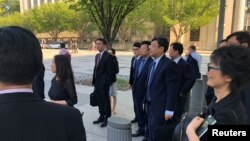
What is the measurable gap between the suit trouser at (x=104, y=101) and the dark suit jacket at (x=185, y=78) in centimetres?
160

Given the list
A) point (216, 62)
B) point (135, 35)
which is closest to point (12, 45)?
point (216, 62)

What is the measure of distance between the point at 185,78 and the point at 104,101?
1783mm

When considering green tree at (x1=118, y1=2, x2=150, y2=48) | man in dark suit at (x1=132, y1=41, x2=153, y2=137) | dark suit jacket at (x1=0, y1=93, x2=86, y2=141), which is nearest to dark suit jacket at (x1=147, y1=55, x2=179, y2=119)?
man in dark suit at (x1=132, y1=41, x2=153, y2=137)

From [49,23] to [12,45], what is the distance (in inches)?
2015

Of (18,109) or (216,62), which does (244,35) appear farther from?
(18,109)

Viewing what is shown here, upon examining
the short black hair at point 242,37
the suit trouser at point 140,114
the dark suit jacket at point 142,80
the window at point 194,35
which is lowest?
the suit trouser at point 140,114

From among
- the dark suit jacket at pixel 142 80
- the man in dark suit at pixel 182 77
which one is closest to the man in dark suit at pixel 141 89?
the dark suit jacket at pixel 142 80

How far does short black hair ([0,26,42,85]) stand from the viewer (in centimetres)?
122

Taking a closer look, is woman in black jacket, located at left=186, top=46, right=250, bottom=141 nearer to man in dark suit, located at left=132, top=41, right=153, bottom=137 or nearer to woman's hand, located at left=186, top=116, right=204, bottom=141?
woman's hand, located at left=186, top=116, right=204, bottom=141

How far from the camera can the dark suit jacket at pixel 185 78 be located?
5.29 m

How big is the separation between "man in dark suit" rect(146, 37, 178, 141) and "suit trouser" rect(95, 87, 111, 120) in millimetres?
1747

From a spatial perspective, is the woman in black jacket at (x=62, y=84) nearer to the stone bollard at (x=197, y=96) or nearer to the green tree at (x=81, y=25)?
the stone bollard at (x=197, y=96)

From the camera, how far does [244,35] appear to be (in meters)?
3.43

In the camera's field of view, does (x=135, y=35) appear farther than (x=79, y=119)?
Yes
